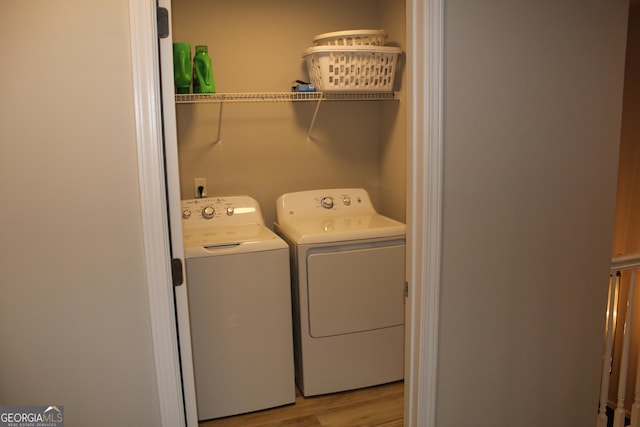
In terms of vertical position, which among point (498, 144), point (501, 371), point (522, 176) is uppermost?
point (498, 144)

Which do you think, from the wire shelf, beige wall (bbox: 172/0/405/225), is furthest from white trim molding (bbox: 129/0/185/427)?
beige wall (bbox: 172/0/405/225)

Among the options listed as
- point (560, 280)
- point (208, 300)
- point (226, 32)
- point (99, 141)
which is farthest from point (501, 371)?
point (226, 32)

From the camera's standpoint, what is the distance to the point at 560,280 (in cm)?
180

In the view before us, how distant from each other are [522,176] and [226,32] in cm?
198

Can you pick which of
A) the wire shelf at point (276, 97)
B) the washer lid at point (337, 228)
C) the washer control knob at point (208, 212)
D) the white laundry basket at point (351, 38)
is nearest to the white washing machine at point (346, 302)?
the washer lid at point (337, 228)

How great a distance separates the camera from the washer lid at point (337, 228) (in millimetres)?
2420

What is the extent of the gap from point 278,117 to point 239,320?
1.33m

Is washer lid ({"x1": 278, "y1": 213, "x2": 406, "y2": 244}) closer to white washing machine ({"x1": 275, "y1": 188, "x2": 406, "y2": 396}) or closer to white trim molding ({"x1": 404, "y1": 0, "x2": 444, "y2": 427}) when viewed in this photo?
white washing machine ({"x1": 275, "y1": 188, "x2": 406, "y2": 396})

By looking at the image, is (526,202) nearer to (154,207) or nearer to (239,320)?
(154,207)

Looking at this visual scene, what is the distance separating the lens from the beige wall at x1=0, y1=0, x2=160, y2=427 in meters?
1.22

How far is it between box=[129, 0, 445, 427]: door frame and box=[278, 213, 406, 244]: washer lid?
2.82ft

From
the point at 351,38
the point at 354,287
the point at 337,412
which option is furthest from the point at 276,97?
the point at 337,412

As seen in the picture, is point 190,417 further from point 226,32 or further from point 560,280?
point 226,32

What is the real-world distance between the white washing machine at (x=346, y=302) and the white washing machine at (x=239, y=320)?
0.38 feet
